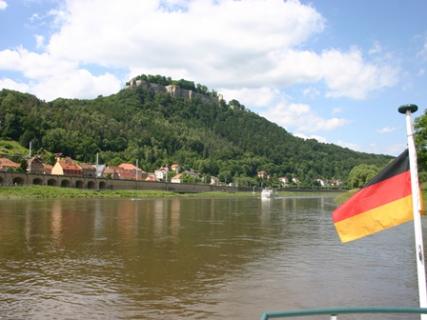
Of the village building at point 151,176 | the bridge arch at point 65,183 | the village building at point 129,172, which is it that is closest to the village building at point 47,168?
the bridge arch at point 65,183

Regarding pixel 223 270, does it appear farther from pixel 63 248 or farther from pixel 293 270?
pixel 63 248

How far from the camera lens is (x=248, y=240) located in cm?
2575

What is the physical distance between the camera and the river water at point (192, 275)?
11.6 m

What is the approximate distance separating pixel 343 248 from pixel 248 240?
17.7 ft

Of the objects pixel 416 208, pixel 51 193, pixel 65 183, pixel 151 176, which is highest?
pixel 151 176

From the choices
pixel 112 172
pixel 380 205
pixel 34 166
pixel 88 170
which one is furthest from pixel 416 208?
pixel 112 172

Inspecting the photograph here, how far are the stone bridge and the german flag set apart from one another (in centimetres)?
9595

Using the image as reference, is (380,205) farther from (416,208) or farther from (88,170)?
(88,170)

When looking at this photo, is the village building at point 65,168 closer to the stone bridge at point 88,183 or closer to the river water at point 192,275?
the stone bridge at point 88,183

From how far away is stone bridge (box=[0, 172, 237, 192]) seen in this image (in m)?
98.8

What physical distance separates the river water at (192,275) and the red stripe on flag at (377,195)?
5.55 m

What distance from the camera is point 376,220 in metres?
6.02

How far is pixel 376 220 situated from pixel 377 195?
324 millimetres

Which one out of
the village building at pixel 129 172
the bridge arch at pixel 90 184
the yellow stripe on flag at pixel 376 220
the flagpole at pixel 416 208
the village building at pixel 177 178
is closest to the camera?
the flagpole at pixel 416 208
